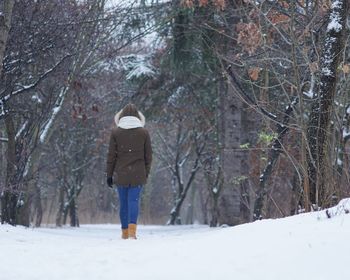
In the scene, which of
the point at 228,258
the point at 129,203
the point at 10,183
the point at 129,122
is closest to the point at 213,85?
the point at 10,183

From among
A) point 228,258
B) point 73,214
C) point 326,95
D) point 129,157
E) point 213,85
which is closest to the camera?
point 228,258

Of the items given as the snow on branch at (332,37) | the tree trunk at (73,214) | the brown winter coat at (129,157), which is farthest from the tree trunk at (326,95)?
the tree trunk at (73,214)

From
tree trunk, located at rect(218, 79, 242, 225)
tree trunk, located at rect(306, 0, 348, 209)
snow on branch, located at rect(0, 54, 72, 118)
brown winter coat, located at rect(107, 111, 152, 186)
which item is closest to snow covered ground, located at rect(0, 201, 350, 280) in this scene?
tree trunk, located at rect(306, 0, 348, 209)

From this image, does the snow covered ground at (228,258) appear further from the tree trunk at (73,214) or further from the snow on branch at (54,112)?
the tree trunk at (73,214)

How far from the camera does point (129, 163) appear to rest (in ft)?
28.1

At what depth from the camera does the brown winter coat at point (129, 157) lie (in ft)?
27.9

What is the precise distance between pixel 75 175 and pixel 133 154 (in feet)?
63.1

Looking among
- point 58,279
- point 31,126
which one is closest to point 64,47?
point 31,126

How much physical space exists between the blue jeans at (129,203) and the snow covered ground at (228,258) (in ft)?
8.55

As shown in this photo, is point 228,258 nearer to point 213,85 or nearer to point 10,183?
point 10,183

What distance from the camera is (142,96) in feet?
57.9

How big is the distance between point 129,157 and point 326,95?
2.93 m

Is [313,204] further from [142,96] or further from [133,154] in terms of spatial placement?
[142,96]

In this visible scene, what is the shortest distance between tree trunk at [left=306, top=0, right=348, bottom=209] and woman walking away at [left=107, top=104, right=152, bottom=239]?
2.44m
